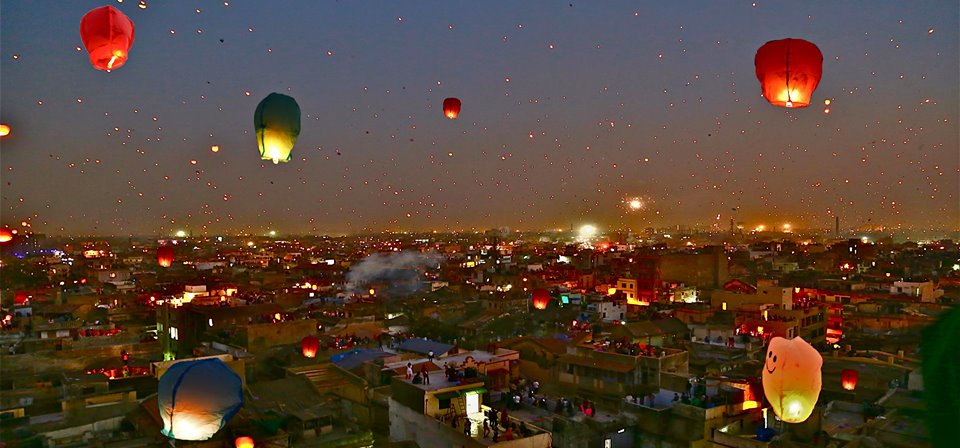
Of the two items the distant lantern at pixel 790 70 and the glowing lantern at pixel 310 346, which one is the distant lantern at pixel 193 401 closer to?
the distant lantern at pixel 790 70

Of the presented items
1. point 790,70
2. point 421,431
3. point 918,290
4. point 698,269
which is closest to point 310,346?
point 421,431

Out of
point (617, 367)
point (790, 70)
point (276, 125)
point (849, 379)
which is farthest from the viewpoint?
point (617, 367)

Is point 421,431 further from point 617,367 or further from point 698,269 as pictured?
point 698,269

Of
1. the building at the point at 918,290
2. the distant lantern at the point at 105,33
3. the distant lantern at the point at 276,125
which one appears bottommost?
the building at the point at 918,290

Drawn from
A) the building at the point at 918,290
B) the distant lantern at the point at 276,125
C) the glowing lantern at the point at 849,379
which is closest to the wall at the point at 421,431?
the distant lantern at the point at 276,125

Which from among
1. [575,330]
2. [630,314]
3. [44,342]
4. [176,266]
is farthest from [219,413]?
[176,266]

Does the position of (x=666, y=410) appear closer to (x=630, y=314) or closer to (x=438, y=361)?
(x=438, y=361)
